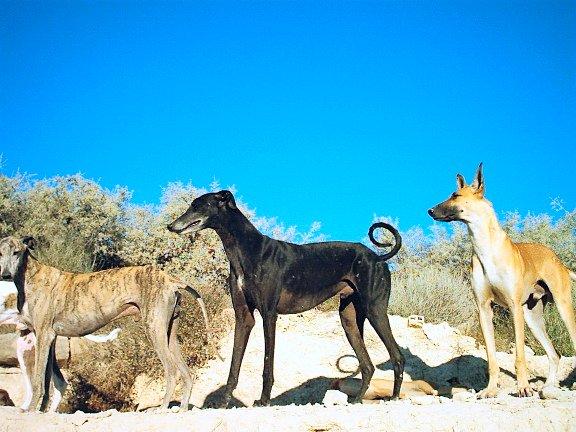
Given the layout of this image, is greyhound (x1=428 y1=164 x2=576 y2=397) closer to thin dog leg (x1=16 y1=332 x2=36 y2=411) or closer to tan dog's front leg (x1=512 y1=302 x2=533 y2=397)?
tan dog's front leg (x1=512 y1=302 x2=533 y2=397)

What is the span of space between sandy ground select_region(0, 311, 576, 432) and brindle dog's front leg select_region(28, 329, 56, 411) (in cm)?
51

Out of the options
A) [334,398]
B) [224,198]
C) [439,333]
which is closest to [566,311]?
[334,398]

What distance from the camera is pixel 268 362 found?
24.8 feet

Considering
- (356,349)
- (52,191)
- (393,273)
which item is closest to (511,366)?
(356,349)

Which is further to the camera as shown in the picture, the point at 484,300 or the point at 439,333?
the point at 439,333

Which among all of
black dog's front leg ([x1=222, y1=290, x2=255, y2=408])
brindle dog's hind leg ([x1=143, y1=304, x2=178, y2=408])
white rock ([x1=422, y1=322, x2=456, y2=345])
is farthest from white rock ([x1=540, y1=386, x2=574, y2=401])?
white rock ([x1=422, y1=322, x2=456, y2=345])

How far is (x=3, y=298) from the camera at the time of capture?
928 cm

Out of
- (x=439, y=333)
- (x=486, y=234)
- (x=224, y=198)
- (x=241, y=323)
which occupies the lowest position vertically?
(x=241, y=323)

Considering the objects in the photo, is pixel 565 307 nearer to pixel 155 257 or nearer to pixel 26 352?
pixel 26 352

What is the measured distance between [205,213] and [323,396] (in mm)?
4454

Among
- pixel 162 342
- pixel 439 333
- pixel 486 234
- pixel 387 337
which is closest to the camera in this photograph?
pixel 162 342

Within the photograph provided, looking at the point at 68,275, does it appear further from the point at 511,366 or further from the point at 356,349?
the point at 511,366

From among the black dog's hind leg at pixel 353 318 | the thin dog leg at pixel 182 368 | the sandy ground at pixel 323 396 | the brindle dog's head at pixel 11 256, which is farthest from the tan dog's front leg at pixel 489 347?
the brindle dog's head at pixel 11 256

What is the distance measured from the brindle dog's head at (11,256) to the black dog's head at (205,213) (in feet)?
6.07
